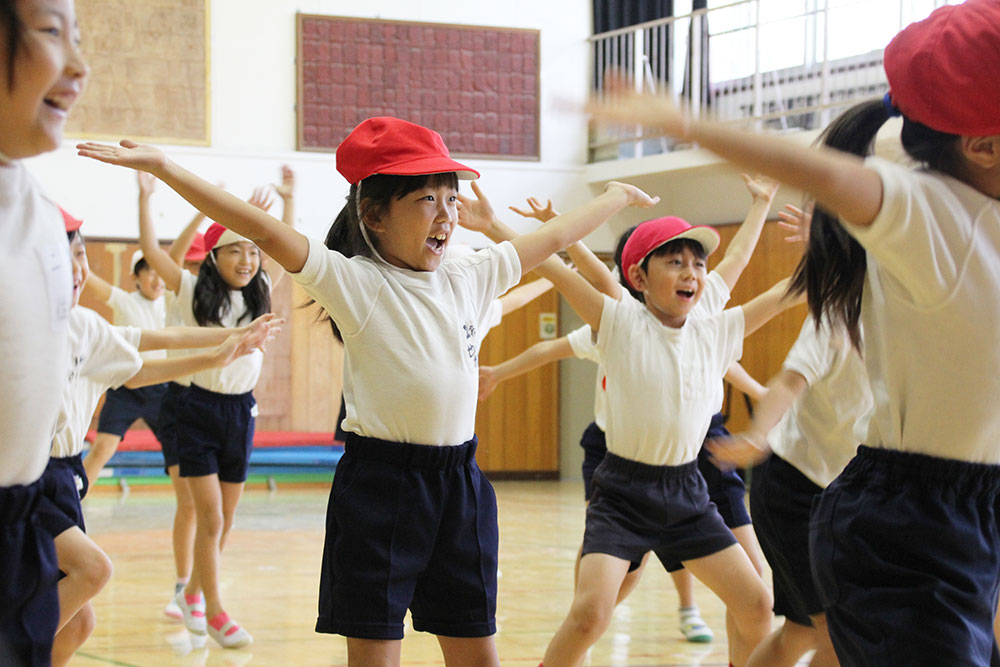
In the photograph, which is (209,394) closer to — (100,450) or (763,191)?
(100,450)

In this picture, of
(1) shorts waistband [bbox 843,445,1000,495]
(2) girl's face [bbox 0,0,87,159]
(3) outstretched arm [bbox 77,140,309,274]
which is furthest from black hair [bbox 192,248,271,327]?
(1) shorts waistband [bbox 843,445,1000,495]

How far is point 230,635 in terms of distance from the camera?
14.0 ft

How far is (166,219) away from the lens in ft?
31.0

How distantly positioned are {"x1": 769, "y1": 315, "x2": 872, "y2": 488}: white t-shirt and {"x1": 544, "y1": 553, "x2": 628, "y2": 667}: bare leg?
0.56m

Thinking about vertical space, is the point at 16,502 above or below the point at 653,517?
above

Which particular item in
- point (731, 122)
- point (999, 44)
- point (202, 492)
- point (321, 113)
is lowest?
point (202, 492)

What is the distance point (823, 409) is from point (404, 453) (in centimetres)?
123

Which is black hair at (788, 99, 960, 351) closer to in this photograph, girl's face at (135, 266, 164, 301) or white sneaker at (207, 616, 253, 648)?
white sneaker at (207, 616, 253, 648)

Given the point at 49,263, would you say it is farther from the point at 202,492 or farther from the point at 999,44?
the point at 202,492

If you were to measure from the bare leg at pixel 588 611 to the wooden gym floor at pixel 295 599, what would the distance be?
1062 mm

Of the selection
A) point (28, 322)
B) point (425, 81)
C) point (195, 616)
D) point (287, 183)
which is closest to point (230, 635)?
point (195, 616)

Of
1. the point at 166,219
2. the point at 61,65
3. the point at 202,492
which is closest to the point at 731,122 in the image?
the point at 61,65

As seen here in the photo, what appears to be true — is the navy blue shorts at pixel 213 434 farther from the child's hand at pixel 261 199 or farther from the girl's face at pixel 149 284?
the girl's face at pixel 149 284

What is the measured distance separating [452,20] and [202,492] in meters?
6.91
